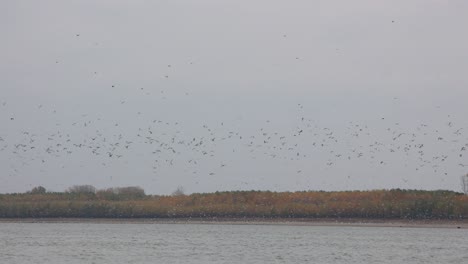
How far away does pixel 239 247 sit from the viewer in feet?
246

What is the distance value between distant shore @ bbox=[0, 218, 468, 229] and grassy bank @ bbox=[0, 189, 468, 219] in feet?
1.76

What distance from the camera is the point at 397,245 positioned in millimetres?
77875

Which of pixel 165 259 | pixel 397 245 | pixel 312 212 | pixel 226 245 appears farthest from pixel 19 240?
pixel 312 212

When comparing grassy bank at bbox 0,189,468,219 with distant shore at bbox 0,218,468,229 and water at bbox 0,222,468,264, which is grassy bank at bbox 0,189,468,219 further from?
water at bbox 0,222,468,264

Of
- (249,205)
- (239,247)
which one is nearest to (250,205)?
(249,205)

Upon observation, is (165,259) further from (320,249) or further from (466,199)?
(466,199)

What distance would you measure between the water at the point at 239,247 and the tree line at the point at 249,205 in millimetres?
14939

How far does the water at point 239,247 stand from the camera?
6350cm

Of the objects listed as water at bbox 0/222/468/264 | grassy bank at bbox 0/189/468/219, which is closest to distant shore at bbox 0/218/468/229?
grassy bank at bbox 0/189/468/219

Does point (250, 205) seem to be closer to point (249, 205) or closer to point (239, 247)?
point (249, 205)

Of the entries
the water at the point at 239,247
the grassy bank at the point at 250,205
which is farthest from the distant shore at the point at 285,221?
the water at the point at 239,247

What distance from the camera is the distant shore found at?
112 meters

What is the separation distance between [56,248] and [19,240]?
1313cm

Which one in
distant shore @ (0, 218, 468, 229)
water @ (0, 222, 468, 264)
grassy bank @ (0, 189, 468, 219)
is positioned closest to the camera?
water @ (0, 222, 468, 264)
